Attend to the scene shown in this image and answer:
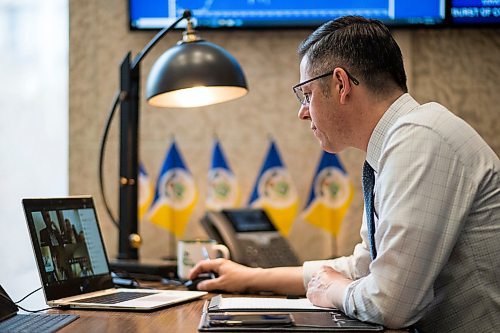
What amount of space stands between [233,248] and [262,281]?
2.09ft

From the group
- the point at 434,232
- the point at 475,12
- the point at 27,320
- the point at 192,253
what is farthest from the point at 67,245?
the point at 475,12

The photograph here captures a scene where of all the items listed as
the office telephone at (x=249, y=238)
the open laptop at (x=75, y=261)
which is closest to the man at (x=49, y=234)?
the open laptop at (x=75, y=261)

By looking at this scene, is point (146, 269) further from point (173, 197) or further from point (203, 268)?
point (173, 197)

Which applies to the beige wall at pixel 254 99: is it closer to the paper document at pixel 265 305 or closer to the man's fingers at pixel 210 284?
the man's fingers at pixel 210 284

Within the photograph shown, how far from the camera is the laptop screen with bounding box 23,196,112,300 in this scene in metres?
1.69

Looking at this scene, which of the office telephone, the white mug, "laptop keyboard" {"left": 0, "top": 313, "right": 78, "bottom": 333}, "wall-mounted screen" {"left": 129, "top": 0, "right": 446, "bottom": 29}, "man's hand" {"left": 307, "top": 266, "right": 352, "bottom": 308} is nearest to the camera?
"laptop keyboard" {"left": 0, "top": 313, "right": 78, "bottom": 333}

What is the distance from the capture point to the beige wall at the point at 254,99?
3135mm

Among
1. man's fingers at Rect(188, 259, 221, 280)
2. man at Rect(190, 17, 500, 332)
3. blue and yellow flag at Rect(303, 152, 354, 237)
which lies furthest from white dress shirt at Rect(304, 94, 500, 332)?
blue and yellow flag at Rect(303, 152, 354, 237)

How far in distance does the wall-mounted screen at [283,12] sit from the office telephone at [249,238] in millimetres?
822

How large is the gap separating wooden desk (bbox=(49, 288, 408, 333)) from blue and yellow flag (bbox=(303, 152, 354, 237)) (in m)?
1.50

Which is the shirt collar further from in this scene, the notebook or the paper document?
the notebook

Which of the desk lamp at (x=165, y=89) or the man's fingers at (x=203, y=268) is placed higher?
the desk lamp at (x=165, y=89)

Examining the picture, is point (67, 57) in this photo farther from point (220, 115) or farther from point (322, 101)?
point (322, 101)

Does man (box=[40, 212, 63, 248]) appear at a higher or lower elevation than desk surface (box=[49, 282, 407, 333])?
higher
